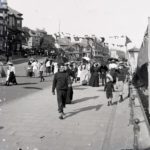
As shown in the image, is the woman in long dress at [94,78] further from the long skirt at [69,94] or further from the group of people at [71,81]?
the long skirt at [69,94]

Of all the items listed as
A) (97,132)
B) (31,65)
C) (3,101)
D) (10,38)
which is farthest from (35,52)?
(97,132)

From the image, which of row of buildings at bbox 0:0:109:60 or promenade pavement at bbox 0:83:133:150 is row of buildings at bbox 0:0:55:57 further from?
promenade pavement at bbox 0:83:133:150

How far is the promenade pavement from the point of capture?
7605 millimetres

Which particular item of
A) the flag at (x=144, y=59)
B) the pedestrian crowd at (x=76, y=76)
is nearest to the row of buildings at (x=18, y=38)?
the pedestrian crowd at (x=76, y=76)

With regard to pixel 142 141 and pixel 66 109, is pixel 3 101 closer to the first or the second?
pixel 66 109

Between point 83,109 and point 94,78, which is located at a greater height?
point 94,78

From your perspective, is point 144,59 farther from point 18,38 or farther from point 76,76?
point 18,38

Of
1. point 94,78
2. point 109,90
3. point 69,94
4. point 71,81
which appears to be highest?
point 94,78

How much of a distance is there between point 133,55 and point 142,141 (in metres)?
21.0

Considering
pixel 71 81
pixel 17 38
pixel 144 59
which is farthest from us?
pixel 17 38

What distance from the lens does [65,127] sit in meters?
9.49

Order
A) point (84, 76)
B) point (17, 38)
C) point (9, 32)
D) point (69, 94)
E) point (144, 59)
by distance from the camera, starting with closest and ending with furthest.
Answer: point (69, 94) < point (144, 59) < point (84, 76) < point (9, 32) < point (17, 38)

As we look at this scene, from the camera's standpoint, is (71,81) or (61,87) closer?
(61,87)

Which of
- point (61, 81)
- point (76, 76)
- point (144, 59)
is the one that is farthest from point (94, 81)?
point (61, 81)
